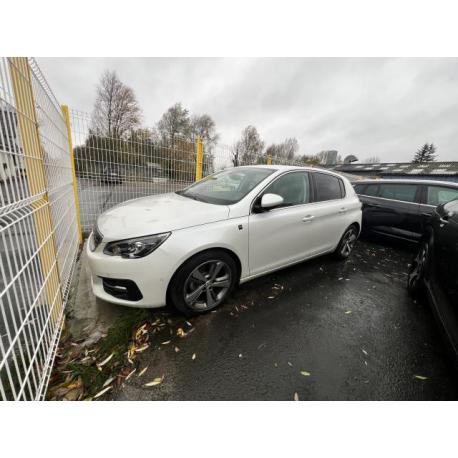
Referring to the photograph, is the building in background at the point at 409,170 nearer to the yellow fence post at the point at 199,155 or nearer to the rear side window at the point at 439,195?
the rear side window at the point at 439,195

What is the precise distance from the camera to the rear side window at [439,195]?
401 cm

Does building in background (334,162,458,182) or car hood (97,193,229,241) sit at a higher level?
building in background (334,162,458,182)

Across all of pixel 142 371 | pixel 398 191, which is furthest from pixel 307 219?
pixel 398 191

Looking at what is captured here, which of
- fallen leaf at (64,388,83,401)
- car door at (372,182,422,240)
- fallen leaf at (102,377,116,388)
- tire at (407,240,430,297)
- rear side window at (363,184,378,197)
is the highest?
rear side window at (363,184,378,197)

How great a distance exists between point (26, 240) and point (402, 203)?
568 cm

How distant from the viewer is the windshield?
2508 mm

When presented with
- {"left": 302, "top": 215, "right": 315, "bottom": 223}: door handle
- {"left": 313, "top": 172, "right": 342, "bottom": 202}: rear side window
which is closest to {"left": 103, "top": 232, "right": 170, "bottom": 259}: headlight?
{"left": 302, "top": 215, "right": 315, "bottom": 223}: door handle

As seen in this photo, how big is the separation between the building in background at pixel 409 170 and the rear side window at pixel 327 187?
2363 centimetres

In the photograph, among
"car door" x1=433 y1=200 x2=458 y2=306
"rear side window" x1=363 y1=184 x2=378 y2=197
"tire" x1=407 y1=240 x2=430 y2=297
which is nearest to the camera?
Result: "car door" x1=433 y1=200 x2=458 y2=306

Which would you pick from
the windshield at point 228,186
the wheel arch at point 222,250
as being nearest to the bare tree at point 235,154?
the windshield at point 228,186

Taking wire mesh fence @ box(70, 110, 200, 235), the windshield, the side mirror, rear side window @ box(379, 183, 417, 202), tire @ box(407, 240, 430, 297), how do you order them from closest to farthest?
the side mirror → the windshield → tire @ box(407, 240, 430, 297) → wire mesh fence @ box(70, 110, 200, 235) → rear side window @ box(379, 183, 417, 202)

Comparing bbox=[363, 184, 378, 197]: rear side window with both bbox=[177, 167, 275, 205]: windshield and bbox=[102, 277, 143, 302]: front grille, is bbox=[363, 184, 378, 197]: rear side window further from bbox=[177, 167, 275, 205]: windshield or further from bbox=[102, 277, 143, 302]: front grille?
bbox=[102, 277, 143, 302]: front grille

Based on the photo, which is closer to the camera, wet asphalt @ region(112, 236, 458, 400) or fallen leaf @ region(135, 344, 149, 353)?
wet asphalt @ region(112, 236, 458, 400)

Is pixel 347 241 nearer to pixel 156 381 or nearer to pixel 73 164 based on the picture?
pixel 156 381
